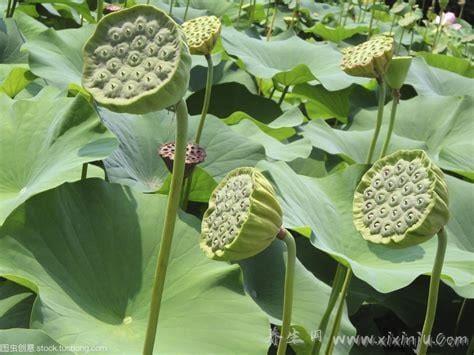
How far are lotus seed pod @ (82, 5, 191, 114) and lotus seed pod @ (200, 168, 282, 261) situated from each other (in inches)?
4.4

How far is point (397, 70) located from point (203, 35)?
339mm

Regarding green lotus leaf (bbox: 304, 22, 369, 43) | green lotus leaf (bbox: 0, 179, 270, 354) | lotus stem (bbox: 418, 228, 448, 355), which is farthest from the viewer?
green lotus leaf (bbox: 304, 22, 369, 43)

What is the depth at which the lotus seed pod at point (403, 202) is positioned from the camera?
2.32 feet

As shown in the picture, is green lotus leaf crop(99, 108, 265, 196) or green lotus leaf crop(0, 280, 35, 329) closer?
green lotus leaf crop(0, 280, 35, 329)

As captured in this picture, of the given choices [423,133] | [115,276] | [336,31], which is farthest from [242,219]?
[336,31]

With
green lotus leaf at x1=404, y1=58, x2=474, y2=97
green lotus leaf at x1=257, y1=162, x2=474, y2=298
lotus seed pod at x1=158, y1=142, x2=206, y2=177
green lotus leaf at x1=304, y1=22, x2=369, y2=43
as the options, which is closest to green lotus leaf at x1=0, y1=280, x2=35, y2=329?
lotus seed pod at x1=158, y1=142, x2=206, y2=177

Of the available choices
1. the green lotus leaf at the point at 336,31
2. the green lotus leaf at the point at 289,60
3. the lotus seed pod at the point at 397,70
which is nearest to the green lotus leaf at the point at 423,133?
the green lotus leaf at the point at 289,60

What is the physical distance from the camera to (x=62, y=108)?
1274 millimetres

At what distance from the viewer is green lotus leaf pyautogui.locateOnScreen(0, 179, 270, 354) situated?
3.24ft

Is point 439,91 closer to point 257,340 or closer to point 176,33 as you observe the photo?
point 257,340

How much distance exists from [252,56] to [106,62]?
1.57 m

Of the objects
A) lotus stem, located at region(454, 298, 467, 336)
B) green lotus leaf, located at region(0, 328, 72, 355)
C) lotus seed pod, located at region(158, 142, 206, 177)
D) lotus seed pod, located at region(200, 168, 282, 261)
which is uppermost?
lotus seed pod, located at region(200, 168, 282, 261)

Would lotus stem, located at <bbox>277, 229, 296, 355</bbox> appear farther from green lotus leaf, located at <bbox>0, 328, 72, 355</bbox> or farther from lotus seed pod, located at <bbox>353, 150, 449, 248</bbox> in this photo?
green lotus leaf, located at <bbox>0, 328, 72, 355</bbox>

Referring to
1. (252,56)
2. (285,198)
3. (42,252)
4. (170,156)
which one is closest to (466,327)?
(285,198)
